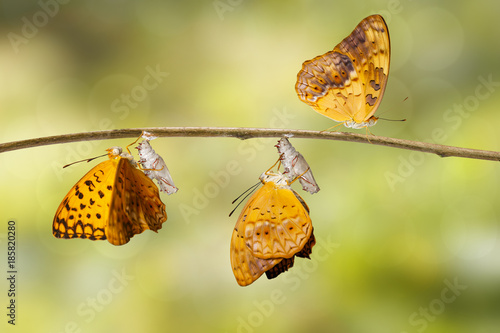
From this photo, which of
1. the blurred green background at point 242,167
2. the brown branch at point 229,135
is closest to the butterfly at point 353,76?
the brown branch at point 229,135

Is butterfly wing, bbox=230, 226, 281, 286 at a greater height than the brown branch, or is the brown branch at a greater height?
the brown branch

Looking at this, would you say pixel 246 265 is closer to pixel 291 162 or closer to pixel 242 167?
pixel 291 162

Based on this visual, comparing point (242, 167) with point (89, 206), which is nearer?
point (89, 206)

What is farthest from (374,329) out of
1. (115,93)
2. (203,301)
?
(115,93)

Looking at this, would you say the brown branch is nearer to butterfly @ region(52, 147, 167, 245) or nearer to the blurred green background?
butterfly @ region(52, 147, 167, 245)

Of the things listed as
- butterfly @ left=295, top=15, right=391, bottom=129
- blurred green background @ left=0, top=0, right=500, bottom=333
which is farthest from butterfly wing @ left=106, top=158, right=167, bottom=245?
blurred green background @ left=0, top=0, right=500, bottom=333

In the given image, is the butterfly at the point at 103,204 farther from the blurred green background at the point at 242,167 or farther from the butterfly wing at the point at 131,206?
the blurred green background at the point at 242,167

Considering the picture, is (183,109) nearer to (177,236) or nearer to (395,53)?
(177,236)

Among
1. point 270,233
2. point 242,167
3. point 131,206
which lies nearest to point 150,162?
point 131,206
